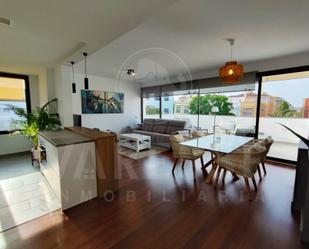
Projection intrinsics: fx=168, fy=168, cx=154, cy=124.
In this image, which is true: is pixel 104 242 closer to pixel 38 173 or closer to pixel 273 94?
pixel 38 173

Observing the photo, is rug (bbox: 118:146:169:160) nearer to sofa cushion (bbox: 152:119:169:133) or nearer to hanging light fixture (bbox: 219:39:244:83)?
sofa cushion (bbox: 152:119:169:133)

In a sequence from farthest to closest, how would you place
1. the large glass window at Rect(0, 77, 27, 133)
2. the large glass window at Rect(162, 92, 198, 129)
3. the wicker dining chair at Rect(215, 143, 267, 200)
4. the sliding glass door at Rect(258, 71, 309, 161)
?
the large glass window at Rect(162, 92, 198, 129) < the large glass window at Rect(0, 77, 27, 133) < the sliding glass door at Rect(258, 71, 309, 161) < the wicker dining chair at Rect(215, 143, 267, 200)

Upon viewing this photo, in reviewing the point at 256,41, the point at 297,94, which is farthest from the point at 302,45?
the point at 297,94

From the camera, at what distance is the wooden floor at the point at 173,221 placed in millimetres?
1736

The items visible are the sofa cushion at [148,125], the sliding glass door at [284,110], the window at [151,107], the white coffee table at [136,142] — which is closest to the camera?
the sliding glass door at [284,110]

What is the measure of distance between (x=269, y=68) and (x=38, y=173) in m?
5.73

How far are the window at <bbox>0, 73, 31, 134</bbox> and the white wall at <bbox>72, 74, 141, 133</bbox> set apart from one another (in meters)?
1.27

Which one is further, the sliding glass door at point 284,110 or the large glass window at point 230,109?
the large glass window at point 230,109

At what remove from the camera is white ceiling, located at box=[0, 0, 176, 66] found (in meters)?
1.55

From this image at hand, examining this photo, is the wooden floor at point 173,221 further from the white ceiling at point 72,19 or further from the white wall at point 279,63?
the white wall at point 279,63

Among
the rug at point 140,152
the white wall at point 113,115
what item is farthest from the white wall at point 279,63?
the white wall at point 113,115

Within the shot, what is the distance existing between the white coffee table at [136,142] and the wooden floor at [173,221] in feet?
6.87

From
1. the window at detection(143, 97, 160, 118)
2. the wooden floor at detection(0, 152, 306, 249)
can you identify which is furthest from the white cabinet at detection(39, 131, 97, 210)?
the window at detection(143, 97, 160, 118)

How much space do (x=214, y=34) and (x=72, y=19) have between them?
202 centimetres
